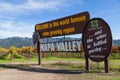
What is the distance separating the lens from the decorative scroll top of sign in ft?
77.9

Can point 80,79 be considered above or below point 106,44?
below

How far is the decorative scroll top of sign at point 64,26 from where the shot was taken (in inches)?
934

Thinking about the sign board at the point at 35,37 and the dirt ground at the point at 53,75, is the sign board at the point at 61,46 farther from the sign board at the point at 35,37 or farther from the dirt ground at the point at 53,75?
the dirt ground at the point at 53,75

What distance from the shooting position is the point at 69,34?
2578cm

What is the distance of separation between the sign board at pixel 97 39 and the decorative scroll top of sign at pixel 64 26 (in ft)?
4.36

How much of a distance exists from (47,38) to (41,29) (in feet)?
4.16

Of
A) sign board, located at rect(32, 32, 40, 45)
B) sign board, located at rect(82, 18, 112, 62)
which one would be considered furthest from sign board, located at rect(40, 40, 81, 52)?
sign board, located at rect(82, 18, 112, 62)

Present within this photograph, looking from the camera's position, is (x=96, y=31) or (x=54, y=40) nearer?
(x=96, y=31)

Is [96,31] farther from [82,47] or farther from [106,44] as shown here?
[82,47]

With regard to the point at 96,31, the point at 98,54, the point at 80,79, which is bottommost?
the point at 80,79

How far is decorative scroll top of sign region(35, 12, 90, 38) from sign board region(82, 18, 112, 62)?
4.36 ft

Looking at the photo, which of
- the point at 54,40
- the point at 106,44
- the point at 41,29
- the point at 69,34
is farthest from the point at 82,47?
the point at 41,29

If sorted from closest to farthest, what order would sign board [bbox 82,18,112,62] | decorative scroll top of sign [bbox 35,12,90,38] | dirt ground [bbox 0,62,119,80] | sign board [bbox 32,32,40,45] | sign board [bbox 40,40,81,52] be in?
1. dirt ground [bbox 0,62,119,80]
2. sign board [bbox 82,18,112,62]
3. decorative scroll top of sign [bbox 35,12,90,38]
4. sign board [bbox 40,40,81,52]
5. sign board [bbox 32,32,40,45]

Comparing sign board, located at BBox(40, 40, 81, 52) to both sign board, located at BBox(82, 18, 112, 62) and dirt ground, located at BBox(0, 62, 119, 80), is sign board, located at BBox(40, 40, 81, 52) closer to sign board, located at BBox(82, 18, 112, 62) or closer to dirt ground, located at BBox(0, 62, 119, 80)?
sign board, located at BBox(82, 18, 112, 62)
